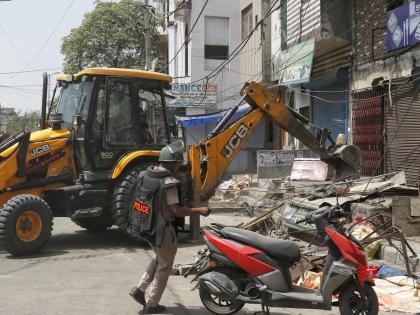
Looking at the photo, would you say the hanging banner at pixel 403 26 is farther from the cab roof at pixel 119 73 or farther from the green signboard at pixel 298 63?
the cab roof at pixel 119 73

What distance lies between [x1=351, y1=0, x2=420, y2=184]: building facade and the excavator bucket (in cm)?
269

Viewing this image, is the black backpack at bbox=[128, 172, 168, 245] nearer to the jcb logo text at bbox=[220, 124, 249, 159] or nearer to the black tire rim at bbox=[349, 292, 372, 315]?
the black tire rim at bbox=[349, 292, 372, 315]

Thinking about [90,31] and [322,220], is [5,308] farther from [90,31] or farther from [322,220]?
[90,31]

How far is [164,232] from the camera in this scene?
533cm

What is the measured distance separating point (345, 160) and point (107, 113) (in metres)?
4.33

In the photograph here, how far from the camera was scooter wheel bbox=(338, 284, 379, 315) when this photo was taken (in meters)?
5.04

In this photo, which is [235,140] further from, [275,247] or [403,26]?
[403,26]

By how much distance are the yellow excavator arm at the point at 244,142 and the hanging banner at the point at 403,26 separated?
3517 millimetres

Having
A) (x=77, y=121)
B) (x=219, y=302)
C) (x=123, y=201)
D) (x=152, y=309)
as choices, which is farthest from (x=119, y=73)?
(x=219, y=302)

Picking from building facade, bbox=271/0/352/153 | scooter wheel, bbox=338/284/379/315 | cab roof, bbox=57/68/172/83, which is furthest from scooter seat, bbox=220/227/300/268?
building facade, bbox=271/0/352/153

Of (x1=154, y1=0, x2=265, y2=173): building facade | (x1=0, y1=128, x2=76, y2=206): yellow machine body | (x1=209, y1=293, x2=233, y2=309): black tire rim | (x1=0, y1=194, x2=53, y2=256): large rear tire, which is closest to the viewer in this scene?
(x1=209, y1=293, x2=233, y2=309): black tire rim

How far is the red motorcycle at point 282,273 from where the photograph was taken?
16.4 feet

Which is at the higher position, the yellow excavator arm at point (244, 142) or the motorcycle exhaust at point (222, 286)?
the yellow excavator arm at point (244, 142)

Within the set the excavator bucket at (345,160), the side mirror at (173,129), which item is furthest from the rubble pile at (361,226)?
the side mirror at (173,129)
